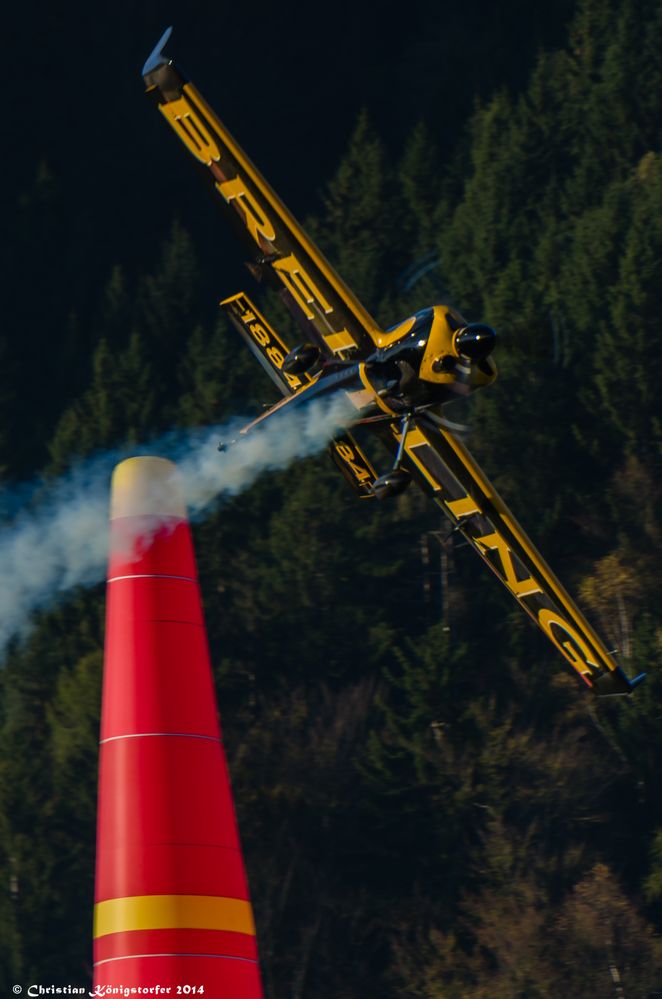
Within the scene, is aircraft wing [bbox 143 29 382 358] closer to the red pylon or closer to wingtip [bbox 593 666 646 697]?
wingtip [bbox 593 666 646 697]

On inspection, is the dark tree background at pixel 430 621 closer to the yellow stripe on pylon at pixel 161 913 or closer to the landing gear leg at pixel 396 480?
the landing gear leg at pixel 396 480

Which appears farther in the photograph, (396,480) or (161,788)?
(396,480)

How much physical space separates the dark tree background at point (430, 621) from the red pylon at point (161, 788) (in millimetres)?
29952

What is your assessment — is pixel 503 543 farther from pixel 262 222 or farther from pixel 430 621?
pixel 430 621

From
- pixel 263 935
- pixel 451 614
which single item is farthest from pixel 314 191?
pixel 263 935

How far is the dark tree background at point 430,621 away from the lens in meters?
52.8

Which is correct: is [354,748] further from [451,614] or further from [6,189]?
[6,189]

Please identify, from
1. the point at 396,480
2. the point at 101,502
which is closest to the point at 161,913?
the point at 396,480

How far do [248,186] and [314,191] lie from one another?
234 ft

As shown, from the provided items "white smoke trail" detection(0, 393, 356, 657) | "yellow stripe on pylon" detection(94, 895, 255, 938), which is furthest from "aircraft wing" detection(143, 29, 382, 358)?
"yellow stripe on pylon" detection(94, 895, 255, 938)

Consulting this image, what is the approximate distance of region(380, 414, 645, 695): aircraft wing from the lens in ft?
74.5

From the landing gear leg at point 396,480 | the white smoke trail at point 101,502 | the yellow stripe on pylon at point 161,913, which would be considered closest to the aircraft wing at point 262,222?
the white smoke trail at point 101,502

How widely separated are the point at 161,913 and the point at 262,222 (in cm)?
1071

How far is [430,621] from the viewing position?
62.0 meters
